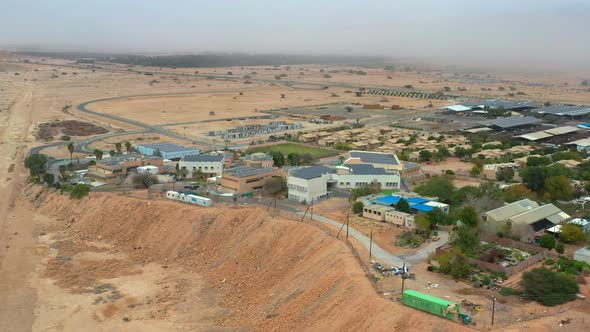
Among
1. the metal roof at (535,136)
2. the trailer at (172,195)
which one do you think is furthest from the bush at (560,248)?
the metal roof at (535,136)

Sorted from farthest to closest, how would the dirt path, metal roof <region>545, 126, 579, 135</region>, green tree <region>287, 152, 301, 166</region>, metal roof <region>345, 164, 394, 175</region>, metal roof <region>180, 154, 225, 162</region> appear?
1. metal roof <region>545, 126, 579, 135</region>
2. green tree <region>287, 152, 301, 166</region>
3. metal roof <region>180, 154, 225, 162</region>
4. metal roof <region>345, 164, 394, 175</region>
5. the dirt path

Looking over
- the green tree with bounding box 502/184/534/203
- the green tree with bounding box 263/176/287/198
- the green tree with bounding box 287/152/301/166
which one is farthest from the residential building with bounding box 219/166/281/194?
the green tree with bounding box 502/184/534/203

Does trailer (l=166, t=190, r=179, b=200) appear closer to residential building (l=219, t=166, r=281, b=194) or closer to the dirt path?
residential building (l=219, t=166, r=281, b=194)

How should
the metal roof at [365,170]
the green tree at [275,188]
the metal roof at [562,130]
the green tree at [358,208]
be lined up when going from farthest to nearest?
the metal roof at [562,130] → the metal roof at [365,170] → the green tree at [275,188] → the green tree at [358,208]

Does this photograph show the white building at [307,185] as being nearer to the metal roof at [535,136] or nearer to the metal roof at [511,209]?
the metal roof at [511,209]

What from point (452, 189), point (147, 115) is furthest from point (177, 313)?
point (147, 115)
